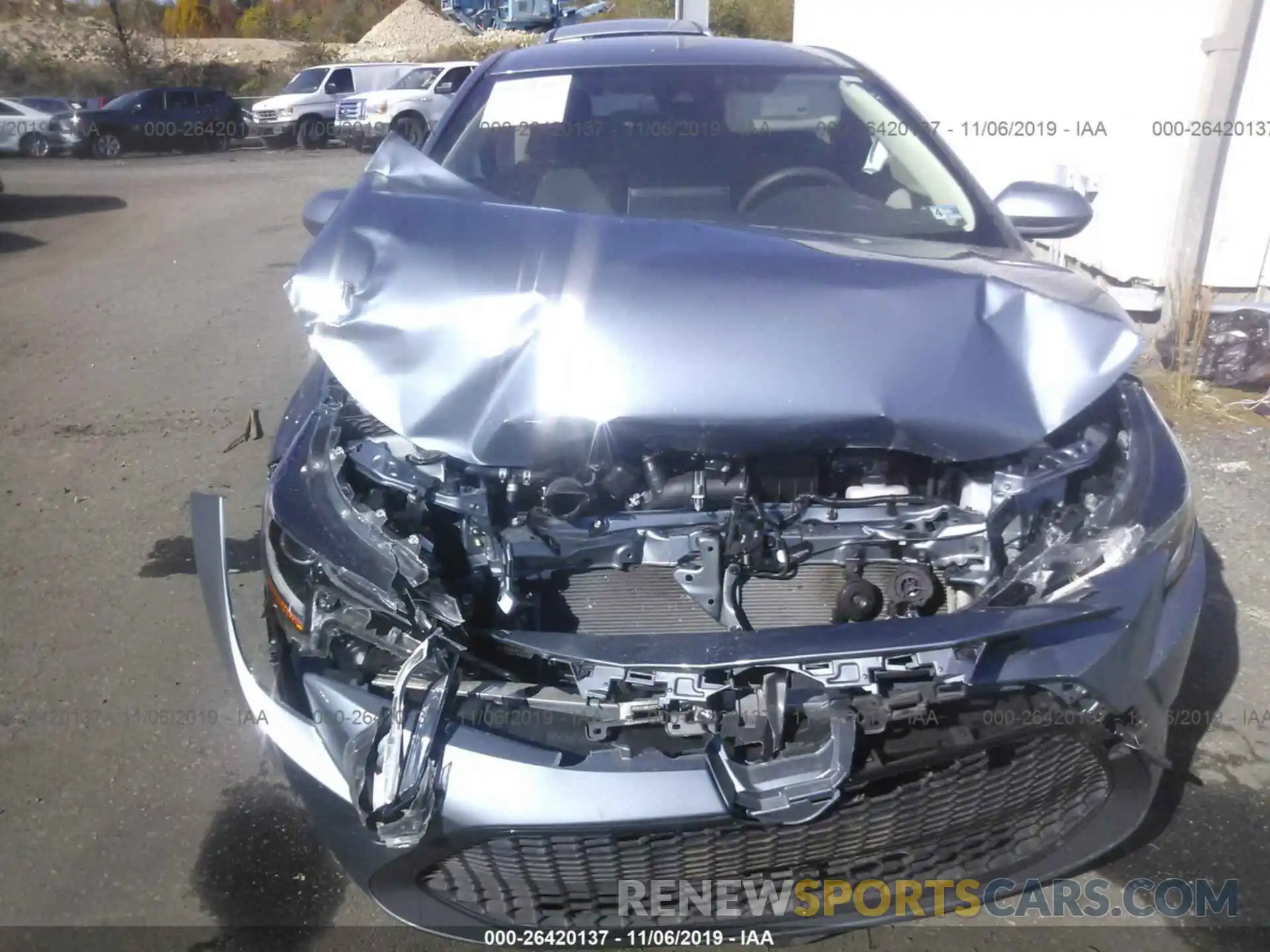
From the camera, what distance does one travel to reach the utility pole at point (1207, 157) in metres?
5.50

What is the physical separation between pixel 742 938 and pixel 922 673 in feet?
2.36

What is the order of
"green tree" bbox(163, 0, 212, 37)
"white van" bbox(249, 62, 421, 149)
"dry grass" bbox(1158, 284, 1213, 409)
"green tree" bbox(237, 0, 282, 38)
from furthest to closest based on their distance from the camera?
1. "green tree" bbox(237, 0, 282, 38)
2. "green tree" bbox(163, 0, 212, 37)
3. "white van" bbox(249, 62, 421, 149)
4. "dry grass" bbox(1158, 284, 1213, 409)

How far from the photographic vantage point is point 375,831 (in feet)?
5.60

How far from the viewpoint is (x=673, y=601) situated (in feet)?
7.00

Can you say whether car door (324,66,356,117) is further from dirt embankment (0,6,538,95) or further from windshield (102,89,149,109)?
dirt embankment (0,6,538,95)

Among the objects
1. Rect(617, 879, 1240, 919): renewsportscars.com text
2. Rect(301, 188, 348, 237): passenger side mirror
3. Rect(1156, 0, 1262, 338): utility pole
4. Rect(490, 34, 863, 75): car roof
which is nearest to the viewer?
Rect(617, 879, 1240, 919): renewsportscars.com text

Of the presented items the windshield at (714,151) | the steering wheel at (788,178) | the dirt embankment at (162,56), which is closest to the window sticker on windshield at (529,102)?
the windshield at (714,151)

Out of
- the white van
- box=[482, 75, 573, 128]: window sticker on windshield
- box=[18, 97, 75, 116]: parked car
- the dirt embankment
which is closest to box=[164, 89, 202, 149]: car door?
the white van

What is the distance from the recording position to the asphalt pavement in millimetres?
2250

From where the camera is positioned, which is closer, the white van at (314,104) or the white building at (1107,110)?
the white building at (1107,110)

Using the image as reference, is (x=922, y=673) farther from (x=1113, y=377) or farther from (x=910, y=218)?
(x=910, y=218)

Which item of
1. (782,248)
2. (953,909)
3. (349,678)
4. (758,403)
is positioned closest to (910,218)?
(782,248)

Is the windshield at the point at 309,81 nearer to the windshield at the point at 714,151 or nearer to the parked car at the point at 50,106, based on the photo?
the parked car at the point at 50,106

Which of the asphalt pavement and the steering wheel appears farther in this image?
the steering wheel
